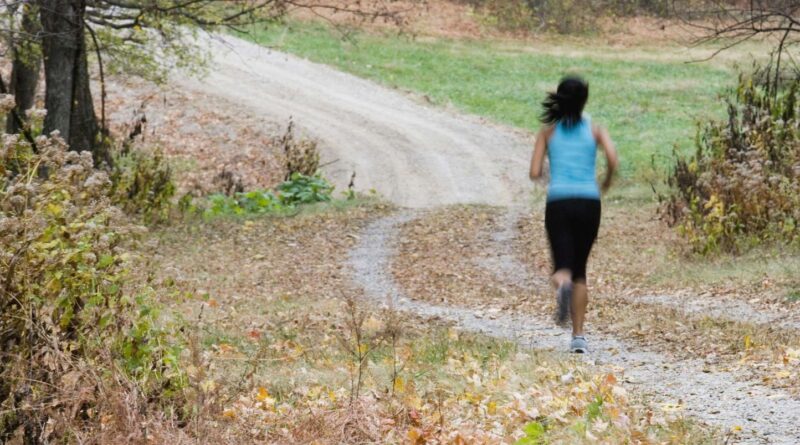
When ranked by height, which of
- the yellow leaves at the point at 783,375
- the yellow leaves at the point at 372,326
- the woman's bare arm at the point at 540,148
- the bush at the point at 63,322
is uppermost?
the woman's bare arm at the point at 540,148

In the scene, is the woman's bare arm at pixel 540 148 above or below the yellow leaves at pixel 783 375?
above

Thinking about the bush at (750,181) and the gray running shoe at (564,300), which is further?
the bush at (750,181)

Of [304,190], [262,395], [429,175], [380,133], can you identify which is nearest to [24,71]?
[304,190]

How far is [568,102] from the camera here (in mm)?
7938

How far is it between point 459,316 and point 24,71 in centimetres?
1202

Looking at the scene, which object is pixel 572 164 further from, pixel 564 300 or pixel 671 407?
pixel 671 407

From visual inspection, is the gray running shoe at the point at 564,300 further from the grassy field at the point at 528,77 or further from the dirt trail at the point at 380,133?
the grassy field at the point at 528,77

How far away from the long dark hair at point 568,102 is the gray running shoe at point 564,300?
1.14 meters

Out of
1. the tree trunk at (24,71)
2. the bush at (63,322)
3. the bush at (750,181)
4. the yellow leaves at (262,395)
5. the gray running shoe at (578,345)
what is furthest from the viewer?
the tree trunk at (24,71)

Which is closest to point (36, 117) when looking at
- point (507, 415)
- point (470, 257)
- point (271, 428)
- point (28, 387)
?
point (28, 387)

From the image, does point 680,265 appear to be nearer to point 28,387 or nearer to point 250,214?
point 250,214

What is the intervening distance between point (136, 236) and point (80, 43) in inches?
413

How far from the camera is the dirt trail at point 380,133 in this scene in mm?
23938

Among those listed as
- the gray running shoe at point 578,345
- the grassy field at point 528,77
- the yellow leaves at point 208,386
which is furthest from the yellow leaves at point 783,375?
the grassy field at point 528,77
